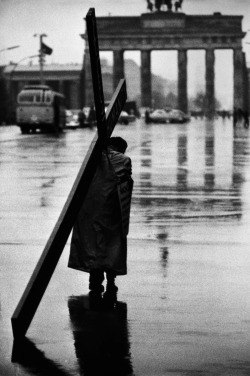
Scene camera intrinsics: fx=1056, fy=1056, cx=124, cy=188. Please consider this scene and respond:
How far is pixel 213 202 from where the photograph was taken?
16969 millimetres

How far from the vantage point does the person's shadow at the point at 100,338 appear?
643 cm

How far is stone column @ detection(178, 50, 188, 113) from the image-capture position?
162 metres

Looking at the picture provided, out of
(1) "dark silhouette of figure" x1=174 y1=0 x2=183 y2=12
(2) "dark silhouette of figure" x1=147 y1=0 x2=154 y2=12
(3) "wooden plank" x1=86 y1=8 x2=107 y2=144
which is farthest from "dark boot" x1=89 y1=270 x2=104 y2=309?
(2) "dark silhouette of figure" x1=147 y1=0 x2=154 y2=12

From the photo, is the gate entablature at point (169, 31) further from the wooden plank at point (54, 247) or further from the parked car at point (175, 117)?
the wooden plank at point (54, 247)

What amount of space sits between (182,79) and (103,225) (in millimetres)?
159487

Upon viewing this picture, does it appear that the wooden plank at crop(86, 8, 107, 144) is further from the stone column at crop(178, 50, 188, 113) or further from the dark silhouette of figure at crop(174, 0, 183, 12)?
the stone column at crop(178, 50, 188, 113)

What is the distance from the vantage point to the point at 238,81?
16488cm

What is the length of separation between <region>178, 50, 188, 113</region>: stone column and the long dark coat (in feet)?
510

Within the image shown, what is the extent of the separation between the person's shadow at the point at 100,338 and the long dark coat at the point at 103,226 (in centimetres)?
36

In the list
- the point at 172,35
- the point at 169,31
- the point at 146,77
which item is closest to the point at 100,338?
the point at 169,31

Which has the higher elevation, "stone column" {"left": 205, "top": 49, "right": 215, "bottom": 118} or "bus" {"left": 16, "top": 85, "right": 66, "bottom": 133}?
"stone column" {"left": 205, "top": 49, "right": 215, "bottom": 118}

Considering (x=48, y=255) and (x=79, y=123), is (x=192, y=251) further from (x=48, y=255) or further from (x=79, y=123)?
(x=79, y=123)

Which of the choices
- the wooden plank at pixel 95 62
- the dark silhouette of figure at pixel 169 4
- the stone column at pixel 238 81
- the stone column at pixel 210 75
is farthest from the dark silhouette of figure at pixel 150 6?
the wooden plank at pixel 95 62

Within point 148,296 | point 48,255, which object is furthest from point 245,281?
point 48,255
